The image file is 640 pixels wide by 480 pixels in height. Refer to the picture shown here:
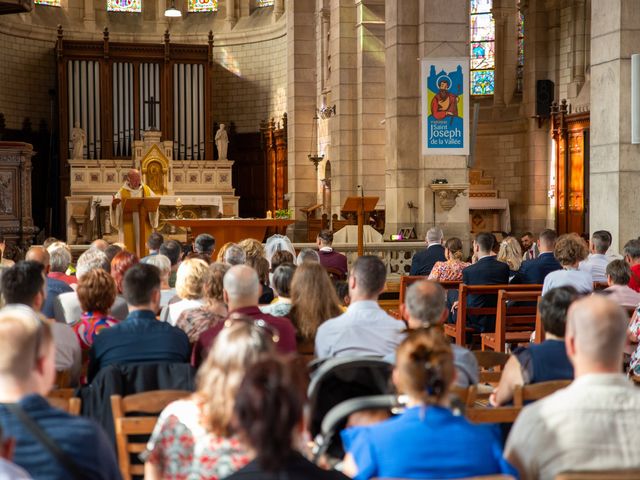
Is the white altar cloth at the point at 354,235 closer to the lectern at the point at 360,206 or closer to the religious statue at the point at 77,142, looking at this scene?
the lectern at the point at 360,206

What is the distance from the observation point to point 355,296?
495 cm

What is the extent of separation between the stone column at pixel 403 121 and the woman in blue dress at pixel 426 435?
12051mm

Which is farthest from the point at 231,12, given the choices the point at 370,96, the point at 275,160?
the point at 370,96

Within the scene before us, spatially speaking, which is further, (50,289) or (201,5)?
(201,5)

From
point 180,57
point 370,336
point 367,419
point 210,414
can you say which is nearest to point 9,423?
point 210,414

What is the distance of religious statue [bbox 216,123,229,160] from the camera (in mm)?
22984

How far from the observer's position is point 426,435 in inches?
112

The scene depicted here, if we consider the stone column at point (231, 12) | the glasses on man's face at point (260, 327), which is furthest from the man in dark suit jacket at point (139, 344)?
the stone column at point (231, 12)

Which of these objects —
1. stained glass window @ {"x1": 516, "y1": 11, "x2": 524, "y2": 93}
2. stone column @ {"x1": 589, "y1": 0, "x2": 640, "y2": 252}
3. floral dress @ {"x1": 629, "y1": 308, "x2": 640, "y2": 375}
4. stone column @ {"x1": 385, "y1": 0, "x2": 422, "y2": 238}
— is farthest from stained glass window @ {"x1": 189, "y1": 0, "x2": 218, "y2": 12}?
floral dress @ {"x1": 629, "y1": 308, "x2": 640, "y2": 375}

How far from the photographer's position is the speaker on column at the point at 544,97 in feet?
66.7

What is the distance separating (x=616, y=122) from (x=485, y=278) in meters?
2.63

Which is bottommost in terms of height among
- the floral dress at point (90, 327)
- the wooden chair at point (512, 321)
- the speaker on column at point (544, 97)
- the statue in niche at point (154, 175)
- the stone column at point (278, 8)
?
the wooden chair at point (512, 321)

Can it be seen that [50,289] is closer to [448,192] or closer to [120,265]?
[120,265]

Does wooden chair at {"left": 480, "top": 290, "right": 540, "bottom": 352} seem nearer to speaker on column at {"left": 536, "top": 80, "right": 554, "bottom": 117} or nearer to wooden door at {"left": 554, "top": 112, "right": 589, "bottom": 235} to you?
wooden door at {"left": 554, "top": 112, "right": 589, "bottom": 235}
